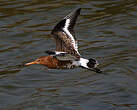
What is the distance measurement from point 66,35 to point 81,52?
1.90 meters

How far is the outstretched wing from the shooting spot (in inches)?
337

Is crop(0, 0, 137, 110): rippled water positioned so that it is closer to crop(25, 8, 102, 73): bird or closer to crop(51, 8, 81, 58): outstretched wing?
crop(25, 8, 102, 73): bird

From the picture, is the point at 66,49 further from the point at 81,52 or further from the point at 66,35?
the point at 81,52

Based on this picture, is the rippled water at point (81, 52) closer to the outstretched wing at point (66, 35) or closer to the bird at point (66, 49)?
the bird at point (66, 49)

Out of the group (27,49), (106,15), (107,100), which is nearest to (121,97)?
(107,100)

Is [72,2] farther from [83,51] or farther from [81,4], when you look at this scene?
[83,51]

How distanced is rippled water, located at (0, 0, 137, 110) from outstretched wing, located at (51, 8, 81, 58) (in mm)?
874

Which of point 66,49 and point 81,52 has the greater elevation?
point 66,49

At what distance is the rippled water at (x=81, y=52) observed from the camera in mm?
8375

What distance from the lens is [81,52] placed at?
1055cm

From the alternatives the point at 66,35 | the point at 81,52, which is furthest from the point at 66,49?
the point at 81,52

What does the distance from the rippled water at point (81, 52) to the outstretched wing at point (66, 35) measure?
2.87ft

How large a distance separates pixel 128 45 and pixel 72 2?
3313 millimetres

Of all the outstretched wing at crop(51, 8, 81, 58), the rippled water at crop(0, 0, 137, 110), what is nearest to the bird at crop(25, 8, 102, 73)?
the outstretched wing at crop(51, 8, 81, 58)
